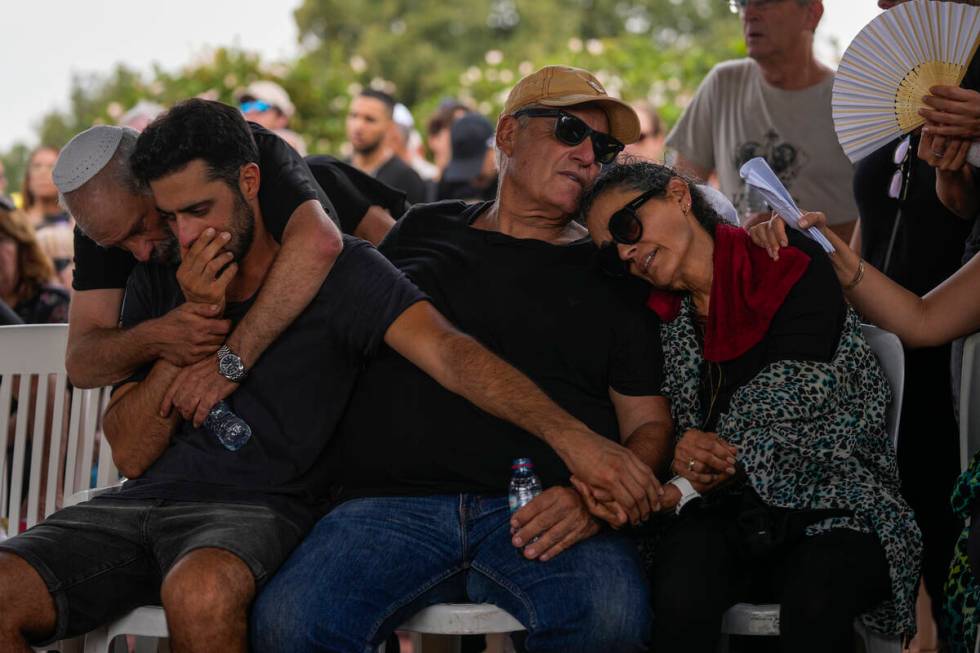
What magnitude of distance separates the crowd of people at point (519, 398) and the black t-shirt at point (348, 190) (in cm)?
35

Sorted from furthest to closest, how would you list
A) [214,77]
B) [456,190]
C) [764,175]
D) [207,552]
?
1. [214,77]
2. [456,190]
3. [764,175]
4. [207,552]

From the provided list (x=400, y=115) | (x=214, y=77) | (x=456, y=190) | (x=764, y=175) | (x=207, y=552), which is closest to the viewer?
(x=207, y=552)

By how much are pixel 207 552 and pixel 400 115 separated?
637 cm

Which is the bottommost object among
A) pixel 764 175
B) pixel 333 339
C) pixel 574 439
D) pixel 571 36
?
pixel 574 439

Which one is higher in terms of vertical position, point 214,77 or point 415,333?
point 214,77

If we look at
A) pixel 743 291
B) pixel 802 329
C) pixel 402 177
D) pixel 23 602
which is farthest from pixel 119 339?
pixel 402 177

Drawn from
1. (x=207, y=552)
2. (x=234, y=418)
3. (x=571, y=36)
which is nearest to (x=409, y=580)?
(x=207, y=552)

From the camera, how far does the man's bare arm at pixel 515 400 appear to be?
9.09 ft

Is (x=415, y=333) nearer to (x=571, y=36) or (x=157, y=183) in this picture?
(x=157, y=183)

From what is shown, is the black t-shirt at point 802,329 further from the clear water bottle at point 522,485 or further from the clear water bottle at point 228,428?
the clear water bottle at point 228,428

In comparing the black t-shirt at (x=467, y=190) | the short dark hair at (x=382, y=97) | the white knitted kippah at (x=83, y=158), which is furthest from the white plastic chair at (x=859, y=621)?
the short dark hair at (x=382, y=97)

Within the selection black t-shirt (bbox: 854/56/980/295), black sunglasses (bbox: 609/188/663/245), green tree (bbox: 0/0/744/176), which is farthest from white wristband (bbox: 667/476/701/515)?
green tree (bbox: 0/0/744/176)

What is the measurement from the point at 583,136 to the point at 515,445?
3.06ft

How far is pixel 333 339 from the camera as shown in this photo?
313cm
